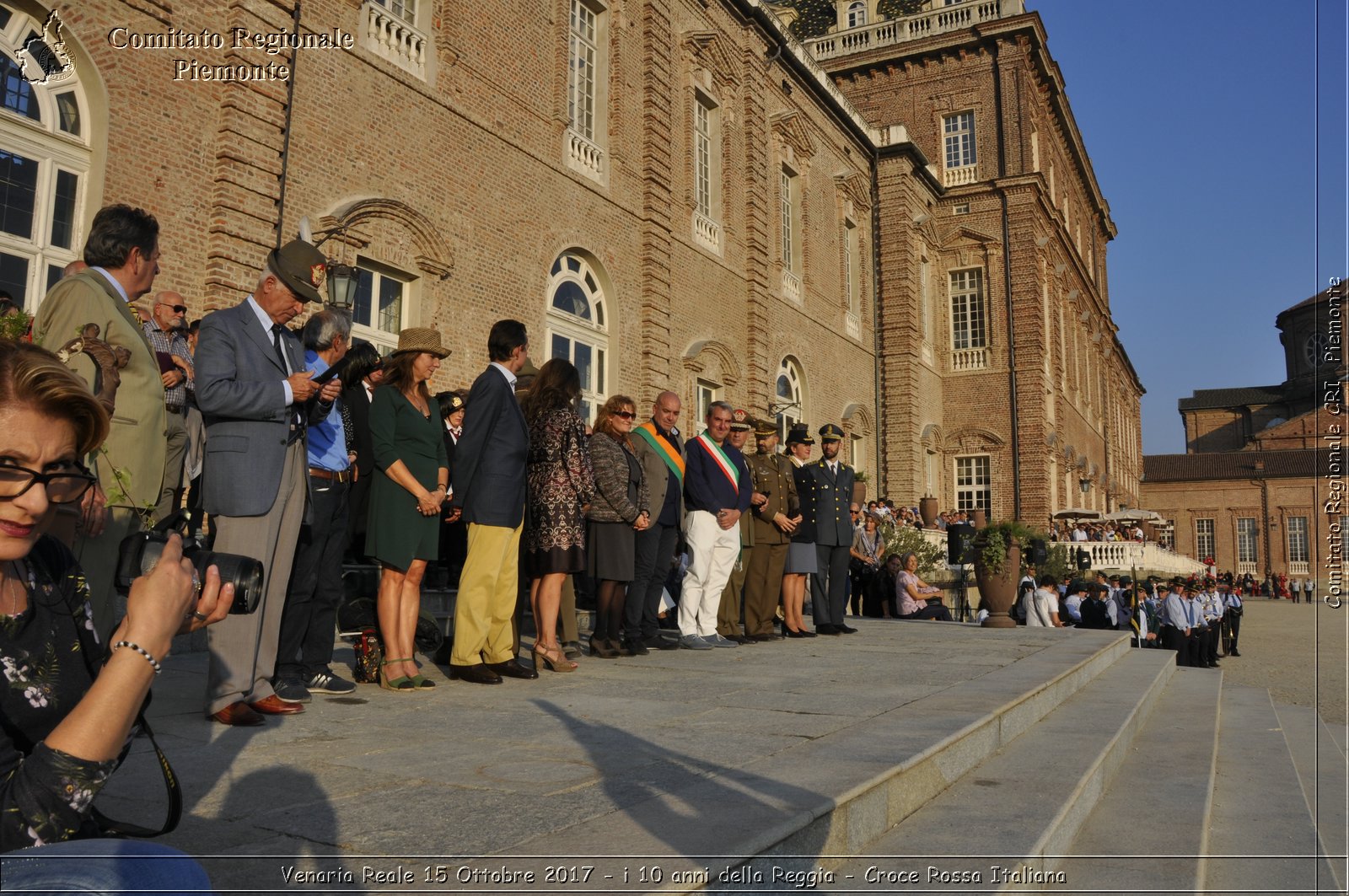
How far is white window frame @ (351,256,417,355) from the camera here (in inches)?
439

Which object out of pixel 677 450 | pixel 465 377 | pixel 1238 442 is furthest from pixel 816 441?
pixel 1238 442

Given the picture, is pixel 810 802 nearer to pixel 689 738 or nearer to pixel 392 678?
pixel 689 738

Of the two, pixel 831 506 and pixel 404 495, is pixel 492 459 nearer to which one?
pixel 404 495

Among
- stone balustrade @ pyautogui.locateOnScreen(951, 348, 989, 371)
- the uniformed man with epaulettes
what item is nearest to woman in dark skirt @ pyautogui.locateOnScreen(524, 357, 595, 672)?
the uniformed man with epaulettes

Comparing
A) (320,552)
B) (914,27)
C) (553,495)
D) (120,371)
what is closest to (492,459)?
(553,495)

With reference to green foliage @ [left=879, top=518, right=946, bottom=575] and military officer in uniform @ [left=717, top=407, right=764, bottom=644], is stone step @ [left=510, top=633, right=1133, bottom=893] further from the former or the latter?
green foliage @ [left=879, top=518, right=946, bottom=575]

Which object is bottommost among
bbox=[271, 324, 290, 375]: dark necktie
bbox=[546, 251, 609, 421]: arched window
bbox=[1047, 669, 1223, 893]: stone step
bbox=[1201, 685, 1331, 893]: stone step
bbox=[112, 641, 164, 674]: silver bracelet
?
bbox=[1201, 685, 1331, 893]: stone step

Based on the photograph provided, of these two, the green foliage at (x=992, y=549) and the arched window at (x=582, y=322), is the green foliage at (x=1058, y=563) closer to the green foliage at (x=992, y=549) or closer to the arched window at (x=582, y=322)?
the green foliage at (x=992, y=549)

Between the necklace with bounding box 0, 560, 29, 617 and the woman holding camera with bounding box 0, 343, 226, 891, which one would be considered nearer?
the woman holding camera with bounding box 0, 343, 226, 891

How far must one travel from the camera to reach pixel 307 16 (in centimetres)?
1048

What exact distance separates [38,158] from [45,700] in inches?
336

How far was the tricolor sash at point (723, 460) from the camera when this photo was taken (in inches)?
300

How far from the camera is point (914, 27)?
31688mm

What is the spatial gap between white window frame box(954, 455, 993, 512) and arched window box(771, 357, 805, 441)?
394 inches
